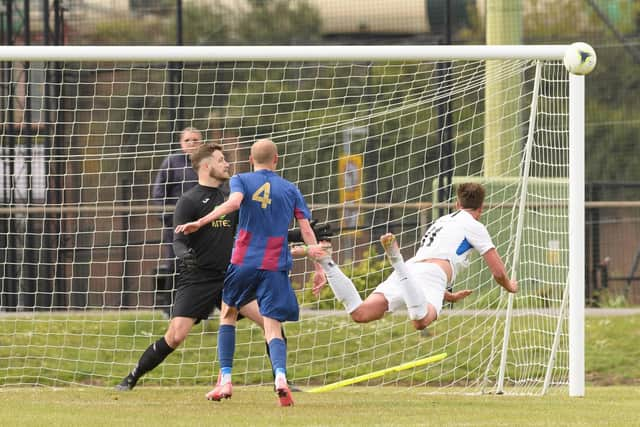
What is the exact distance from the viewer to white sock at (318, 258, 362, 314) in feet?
28.2

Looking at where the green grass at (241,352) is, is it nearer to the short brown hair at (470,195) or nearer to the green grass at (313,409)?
the green grass at (313,409)

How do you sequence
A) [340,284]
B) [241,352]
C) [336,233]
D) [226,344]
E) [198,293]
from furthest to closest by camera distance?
[336,233], [241,352], [198,293], [226,344], [340,284]

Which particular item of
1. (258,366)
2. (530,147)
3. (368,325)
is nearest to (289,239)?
(530,147)

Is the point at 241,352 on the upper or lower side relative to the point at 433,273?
lower

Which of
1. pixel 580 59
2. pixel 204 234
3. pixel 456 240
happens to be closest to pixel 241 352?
pixel 204 234

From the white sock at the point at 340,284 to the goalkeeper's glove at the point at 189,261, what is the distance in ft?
3.51

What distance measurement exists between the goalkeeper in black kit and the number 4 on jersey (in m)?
0.83

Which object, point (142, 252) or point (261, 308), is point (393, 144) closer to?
point (142, 252)

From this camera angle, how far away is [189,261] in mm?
9172

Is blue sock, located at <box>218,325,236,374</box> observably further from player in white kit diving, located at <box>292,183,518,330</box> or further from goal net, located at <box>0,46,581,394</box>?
goal net, located at <box>0,46,581,394</box>

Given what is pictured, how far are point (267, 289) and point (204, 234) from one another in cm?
111

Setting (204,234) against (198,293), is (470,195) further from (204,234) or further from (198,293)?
(198,293)

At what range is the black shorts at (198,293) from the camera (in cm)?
935

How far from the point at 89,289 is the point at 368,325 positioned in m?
2.95
